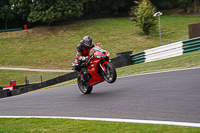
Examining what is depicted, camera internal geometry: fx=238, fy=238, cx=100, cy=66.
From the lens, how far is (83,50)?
9.30 metres

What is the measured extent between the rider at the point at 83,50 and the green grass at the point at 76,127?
3767 mm

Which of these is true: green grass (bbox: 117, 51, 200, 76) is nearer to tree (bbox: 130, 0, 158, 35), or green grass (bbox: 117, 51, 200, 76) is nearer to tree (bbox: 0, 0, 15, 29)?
tree (bbox: 130, 0, 158, 35)

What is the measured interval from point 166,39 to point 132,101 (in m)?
39.6

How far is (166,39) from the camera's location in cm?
4406

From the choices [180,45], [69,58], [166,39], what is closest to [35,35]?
[69,58]

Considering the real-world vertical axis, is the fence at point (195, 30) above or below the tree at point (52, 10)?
below

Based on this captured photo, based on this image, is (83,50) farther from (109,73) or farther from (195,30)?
(195,30)

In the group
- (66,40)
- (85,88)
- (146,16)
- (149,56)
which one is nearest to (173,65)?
(149,56)

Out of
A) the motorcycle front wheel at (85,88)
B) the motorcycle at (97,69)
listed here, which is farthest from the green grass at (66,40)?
the motorcycle at (97,69)

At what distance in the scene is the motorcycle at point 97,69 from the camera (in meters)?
8.03

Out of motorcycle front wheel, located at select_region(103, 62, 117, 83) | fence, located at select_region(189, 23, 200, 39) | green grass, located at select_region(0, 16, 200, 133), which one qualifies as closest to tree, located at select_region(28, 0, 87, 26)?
green grass, located at select_region(0, 16, 200, 133)

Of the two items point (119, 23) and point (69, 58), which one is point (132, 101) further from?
point (119, 23)

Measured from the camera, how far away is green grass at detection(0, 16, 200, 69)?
40562 mm

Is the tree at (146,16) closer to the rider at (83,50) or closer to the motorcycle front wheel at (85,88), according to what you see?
the motorcycle front wheel at (85,88)
